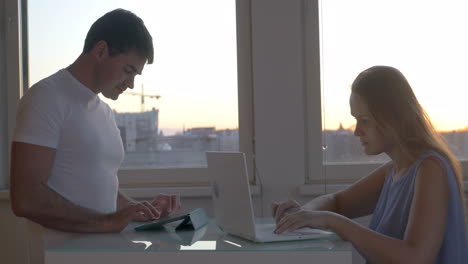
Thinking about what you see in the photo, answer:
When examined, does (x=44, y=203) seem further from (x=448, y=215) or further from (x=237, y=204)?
(x=448, y=215)

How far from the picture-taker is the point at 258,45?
329cm

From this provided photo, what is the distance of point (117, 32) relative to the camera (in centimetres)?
218

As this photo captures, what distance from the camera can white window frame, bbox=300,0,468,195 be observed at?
3.31 m

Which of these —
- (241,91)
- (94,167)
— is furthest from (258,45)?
(94,167)

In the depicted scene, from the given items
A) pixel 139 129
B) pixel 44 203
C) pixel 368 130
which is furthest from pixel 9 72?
pixel 368 130

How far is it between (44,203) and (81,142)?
0.24 meters

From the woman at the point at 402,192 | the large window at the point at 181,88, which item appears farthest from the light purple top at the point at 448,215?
the large window at the point at 181,88

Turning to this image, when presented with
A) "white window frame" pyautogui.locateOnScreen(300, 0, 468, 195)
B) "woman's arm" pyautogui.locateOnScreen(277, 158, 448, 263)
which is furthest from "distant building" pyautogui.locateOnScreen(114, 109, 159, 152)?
"woman's arm" pyautogui.locateOnScreen(277, 158, 448, 263)

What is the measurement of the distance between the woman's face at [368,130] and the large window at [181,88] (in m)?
1.41

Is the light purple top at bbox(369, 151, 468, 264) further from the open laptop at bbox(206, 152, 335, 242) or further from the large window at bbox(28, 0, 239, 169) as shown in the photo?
the large window at bbox(28, 0, 239, 169)

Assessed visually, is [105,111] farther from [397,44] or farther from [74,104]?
[397,44]

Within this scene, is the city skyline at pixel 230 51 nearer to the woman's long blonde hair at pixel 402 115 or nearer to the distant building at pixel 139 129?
the distant building at pixel 139 129

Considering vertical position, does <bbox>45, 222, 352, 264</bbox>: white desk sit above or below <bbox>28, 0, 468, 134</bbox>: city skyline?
below

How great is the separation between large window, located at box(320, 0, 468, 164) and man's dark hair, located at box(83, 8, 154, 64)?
4.50 feet
